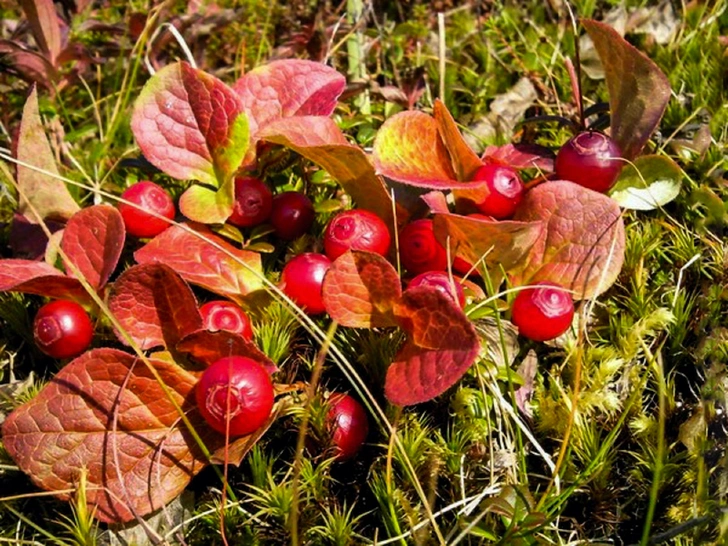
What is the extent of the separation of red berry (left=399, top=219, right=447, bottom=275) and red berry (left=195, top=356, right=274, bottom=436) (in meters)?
0.70

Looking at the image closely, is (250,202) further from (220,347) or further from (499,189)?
(499,189)

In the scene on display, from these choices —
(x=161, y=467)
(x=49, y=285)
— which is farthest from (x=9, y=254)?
(x=161, y=467)

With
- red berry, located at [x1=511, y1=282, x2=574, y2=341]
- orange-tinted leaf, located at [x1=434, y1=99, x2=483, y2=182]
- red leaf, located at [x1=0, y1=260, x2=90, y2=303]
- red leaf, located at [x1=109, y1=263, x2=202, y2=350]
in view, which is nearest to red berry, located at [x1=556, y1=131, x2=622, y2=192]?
orange-tinted leaf, located at [x1=434, y1=99, x2=483, y2=182]

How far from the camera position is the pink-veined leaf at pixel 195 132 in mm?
2801

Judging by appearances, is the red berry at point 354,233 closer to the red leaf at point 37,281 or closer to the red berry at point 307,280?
the red berry at point 307,280

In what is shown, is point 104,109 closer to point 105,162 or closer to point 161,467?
point 105,162

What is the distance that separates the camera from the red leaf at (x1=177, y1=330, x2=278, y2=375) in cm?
234

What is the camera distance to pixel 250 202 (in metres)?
2.85

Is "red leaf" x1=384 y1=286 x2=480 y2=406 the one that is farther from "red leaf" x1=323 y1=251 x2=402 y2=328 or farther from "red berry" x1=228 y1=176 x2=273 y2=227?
"red berry" x1=228 y1=176 x2=273 y2=227

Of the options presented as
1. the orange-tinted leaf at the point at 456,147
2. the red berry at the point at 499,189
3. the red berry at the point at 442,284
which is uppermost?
the orange-tinted leaf at the point at 456,147

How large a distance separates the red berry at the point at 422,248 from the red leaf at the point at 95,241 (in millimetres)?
956

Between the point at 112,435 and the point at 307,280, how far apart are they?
0.77 meters

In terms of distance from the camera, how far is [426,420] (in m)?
2.50

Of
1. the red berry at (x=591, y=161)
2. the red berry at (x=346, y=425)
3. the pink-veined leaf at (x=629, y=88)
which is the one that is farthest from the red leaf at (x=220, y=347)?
the pink-veined leaf at (x=629, y=88)
